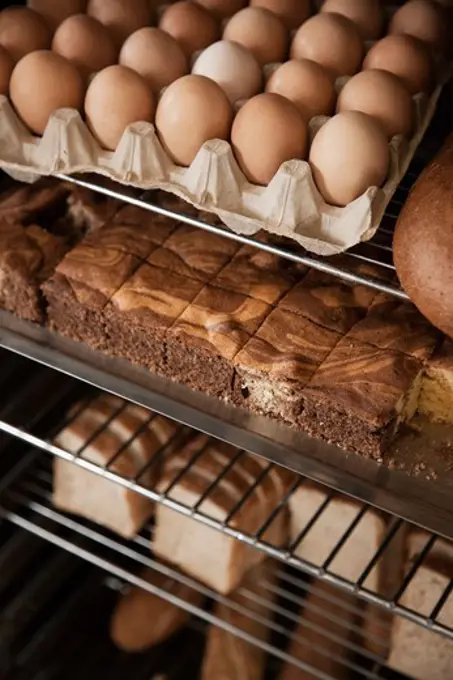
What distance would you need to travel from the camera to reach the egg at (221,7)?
1.25 m

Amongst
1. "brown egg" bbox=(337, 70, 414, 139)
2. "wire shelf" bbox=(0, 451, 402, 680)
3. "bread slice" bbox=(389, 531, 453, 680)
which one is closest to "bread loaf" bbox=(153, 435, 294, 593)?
"wire shelf" bbox=(0, 451, 402, 680)

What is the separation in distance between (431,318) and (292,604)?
0.97m

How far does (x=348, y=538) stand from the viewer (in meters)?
1.43

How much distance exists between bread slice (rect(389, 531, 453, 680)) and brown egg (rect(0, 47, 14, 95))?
36.0 inches

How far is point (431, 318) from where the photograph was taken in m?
0.98

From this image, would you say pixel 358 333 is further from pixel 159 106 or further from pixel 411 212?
pixel 159 106

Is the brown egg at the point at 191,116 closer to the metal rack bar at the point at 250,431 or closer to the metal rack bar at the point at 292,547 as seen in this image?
the metal rack bar at the point at 250,431

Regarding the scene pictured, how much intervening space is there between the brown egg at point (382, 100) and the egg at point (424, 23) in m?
0.15

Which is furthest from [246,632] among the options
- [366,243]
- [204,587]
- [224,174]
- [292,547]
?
[224,174]

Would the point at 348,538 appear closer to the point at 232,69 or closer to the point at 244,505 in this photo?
the point at 244,505

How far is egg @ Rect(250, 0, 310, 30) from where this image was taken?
1221 millimetres

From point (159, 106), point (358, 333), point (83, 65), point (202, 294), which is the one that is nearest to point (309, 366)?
point (358, 333)

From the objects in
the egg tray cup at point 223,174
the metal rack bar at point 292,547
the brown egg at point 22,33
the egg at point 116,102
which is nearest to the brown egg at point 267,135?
the egg tray cup at point 223,174

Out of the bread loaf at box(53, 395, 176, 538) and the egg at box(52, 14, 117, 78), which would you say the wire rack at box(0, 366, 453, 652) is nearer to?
the bread loaf at box(53, 395, 176, 538)
